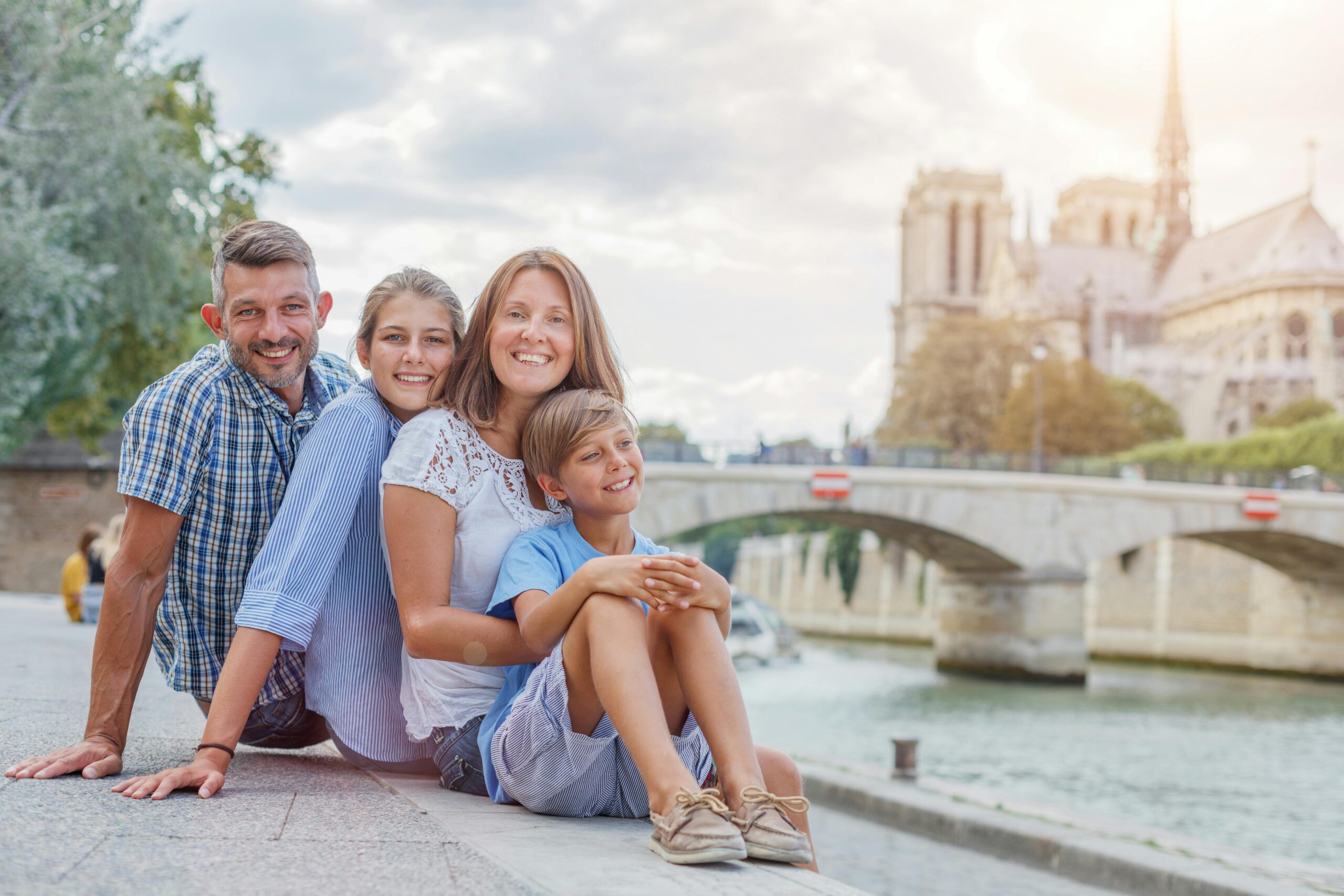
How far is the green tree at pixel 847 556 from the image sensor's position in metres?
43.4

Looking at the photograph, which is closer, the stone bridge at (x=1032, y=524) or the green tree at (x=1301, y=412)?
the stone bridge at (x=1032, y=524)

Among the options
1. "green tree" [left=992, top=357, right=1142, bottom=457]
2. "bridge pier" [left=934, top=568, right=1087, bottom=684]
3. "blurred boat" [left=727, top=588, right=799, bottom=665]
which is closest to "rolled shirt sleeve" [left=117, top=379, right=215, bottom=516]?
"blurred boat" [left=727, top=588, right=799, bottom=665]

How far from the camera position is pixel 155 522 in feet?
8.83

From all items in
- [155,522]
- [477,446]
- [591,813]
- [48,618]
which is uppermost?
[477,446]

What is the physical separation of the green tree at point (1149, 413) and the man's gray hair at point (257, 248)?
47406 mm

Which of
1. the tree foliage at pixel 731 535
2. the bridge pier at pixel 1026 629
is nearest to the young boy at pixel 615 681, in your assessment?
the bridge pier at pixel 1026 629

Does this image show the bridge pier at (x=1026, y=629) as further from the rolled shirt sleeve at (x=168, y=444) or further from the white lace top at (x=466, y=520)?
the rolled shirt sleeve at (x=168, y=444)

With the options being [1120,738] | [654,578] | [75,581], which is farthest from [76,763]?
[1120,738]

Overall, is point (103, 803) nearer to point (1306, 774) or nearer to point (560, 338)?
point (560, 338)

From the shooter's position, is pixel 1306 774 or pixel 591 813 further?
pixel 1306 774

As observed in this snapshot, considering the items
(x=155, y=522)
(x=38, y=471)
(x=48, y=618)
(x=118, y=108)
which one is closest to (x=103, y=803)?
(x=155, y=522)

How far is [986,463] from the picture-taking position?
1023 inches

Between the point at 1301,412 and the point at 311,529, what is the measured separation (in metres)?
47.0

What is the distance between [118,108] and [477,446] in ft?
40.9
